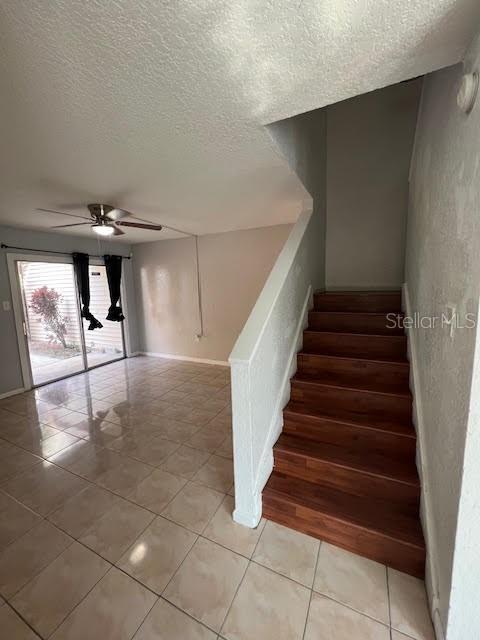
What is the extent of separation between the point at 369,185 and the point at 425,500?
3183 mm

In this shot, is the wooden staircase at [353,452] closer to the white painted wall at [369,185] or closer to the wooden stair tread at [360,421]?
the wooden stair tread at [360,421]

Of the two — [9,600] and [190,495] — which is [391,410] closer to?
[190,495]

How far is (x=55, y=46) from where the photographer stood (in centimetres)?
93

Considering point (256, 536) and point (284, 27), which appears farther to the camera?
point (256, 536)

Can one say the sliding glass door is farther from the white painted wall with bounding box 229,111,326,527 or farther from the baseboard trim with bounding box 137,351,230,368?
the white painted wall with bounding box 229,111,326,527

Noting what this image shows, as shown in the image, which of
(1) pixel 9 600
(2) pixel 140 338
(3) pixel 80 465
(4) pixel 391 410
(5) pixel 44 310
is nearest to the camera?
(1) pixel 9 600

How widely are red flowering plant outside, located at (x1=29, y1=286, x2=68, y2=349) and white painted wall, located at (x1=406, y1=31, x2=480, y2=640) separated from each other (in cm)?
485

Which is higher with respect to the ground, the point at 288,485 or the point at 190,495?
the point at 288,485

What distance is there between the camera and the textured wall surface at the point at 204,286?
4203 millimetres

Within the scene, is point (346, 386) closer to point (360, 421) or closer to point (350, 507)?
point (360, 421)

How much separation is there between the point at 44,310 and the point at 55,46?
161 inches

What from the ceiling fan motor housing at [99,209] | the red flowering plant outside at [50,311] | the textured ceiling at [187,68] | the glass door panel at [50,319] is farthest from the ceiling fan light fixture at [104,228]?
the red flowering plant outside at [50,311]

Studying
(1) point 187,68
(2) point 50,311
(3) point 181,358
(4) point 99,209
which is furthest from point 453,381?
(2) point 50,311

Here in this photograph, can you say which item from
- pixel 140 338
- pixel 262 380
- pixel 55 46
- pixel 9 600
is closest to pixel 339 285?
pixel 262 380
